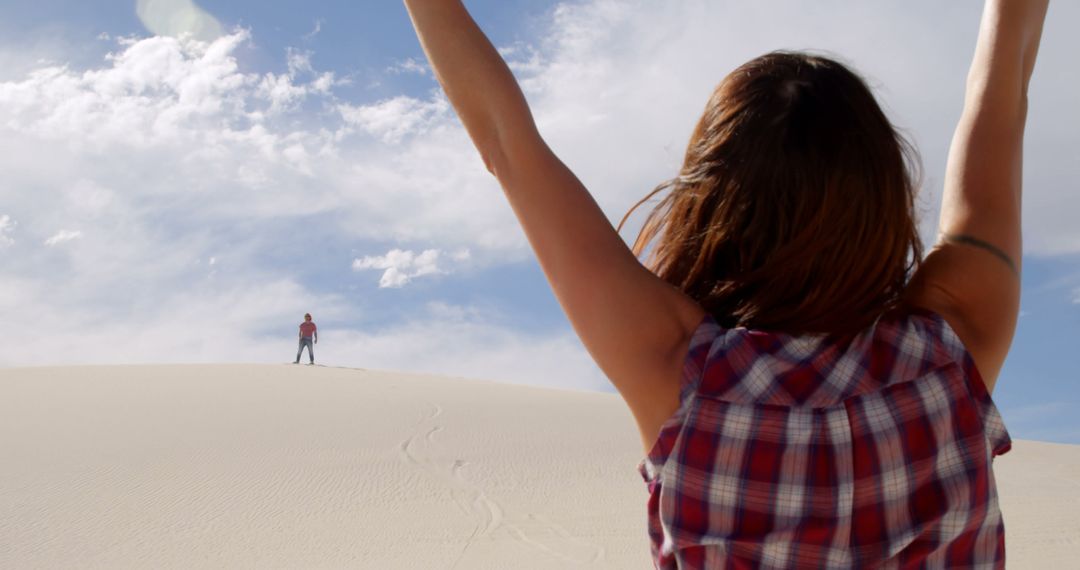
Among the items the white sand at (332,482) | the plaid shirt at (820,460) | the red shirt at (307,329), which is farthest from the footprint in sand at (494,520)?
the red shirt at (307,329)

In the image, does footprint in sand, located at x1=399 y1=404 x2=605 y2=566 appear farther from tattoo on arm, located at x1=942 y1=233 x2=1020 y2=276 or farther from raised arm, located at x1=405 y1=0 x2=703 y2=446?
raised arm, located at x1=405 y1=0 x2=703 y2=446

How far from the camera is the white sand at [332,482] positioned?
7129 millimetres

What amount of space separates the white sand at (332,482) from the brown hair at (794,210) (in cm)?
568

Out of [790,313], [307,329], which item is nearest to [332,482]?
[790,313]

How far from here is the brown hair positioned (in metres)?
1.02

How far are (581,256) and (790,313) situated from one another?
247 millimetres

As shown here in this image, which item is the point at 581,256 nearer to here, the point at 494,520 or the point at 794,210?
the point at 794,210

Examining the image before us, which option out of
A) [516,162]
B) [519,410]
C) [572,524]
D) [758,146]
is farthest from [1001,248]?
[519,410]

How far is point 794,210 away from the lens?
1028 millimetres

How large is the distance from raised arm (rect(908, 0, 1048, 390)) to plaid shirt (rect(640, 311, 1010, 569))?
0.15 meters

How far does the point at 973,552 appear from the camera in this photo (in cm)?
98

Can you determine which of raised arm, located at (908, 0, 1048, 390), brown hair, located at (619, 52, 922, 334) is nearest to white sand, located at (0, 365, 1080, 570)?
raised arm, located at (908, 0, 1048, 390)

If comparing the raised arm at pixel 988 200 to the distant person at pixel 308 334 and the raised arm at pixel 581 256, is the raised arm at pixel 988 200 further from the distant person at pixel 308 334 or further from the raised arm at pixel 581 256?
the distant person at pixel 308 334

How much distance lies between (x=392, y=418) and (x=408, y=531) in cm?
631
